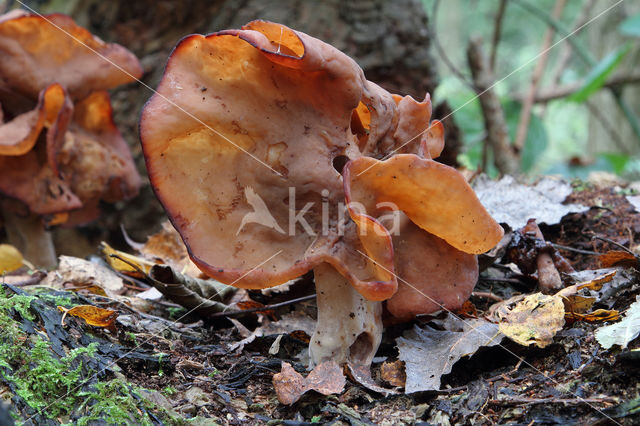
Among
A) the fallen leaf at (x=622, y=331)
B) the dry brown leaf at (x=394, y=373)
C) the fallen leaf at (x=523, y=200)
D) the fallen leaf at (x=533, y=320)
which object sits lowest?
the dry brown leaf at (x=394, y=373)

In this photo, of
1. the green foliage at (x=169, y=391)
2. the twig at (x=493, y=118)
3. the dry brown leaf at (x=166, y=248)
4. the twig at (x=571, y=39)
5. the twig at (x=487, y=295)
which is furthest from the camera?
the twig at (x=571, y=39)

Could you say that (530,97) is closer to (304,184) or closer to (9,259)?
(304,184)

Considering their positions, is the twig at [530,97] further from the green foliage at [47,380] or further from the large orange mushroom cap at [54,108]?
the green foliage at [47,380]

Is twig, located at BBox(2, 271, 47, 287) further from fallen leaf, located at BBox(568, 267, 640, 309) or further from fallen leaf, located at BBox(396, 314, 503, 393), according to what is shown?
fallen leaf, located at BBox(568, 267, 640, 309)

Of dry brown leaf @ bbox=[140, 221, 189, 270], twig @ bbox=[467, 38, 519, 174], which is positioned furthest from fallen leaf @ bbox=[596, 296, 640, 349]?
twig @ bbox=[467, 38, 519, 174]

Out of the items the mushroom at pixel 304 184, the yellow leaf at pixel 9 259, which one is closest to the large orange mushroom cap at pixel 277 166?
the mushroom at pixel 304 184
